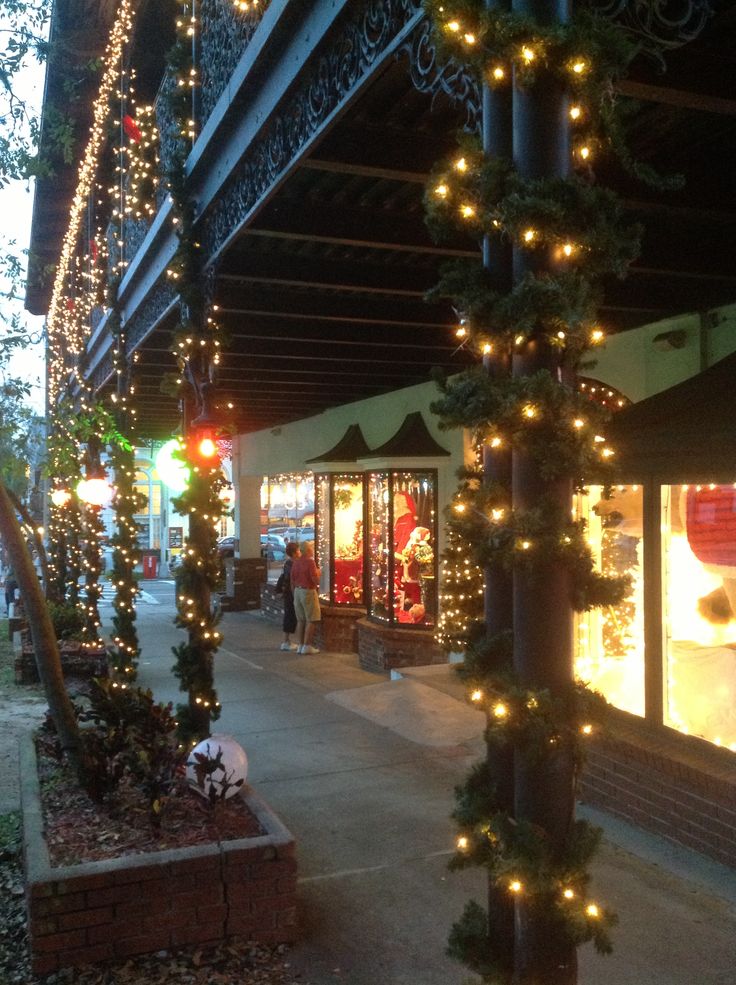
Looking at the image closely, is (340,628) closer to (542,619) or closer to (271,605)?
(271,605)

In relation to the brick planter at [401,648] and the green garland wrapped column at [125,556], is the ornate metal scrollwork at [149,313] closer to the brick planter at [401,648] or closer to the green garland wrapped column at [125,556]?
the green garland wrapped column at [125,556]

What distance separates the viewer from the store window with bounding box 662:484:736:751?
5.93 m

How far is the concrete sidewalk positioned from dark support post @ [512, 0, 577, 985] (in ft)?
6.30

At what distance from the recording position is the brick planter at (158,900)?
3.99 metres

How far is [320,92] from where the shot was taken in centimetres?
430

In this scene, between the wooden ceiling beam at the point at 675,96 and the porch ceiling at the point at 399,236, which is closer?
the wooden ceiling beam at the point at 675,96

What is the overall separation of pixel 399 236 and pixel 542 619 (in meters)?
4.38

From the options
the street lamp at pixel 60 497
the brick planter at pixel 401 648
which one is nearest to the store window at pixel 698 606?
the brick planter at pixel 401 648

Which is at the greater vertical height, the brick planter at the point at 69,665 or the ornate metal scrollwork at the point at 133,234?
the ornate metal scrollwork at the point at 133,234

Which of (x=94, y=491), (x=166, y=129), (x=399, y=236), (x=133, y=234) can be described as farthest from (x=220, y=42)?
(x=94, y=491)

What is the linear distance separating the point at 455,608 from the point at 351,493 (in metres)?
6.69

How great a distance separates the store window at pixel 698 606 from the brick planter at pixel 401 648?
5.47 meters

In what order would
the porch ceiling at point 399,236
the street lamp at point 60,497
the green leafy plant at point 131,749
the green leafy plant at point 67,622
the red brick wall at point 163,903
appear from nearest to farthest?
the red brick wall at point 163,903
the porch ceiling at point 399,236
the green leafy plant at point 131,749
the green leafy plant at point 67,622
the street lamp at point 60,497

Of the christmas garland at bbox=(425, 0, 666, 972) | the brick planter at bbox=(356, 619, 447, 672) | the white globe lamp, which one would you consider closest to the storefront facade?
the brick planter at bbox=(356, 619, 447, 672)
